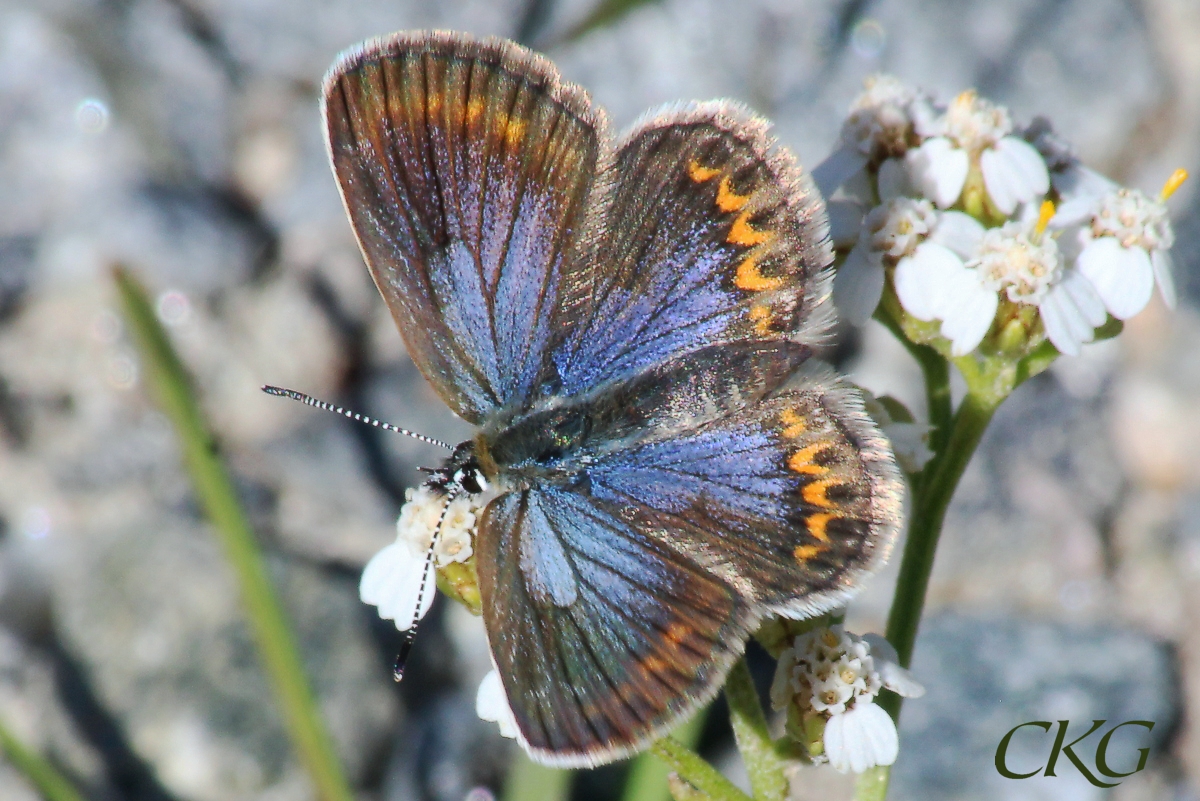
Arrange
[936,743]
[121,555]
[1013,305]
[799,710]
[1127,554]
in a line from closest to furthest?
[799,710], [1013,305], [936,743], [121,555], [1127,554]

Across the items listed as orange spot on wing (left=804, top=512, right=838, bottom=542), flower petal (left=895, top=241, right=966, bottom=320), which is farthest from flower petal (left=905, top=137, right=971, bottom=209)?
orange spot on wing (left=804, top=512, right=838, bottom=542)

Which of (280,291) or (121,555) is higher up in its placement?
(280,291)

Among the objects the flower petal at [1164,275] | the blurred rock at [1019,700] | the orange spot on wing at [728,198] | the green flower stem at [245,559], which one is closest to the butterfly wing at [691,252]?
the orange spot on wing at [728,198]

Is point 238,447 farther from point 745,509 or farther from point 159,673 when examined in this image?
point 745,509

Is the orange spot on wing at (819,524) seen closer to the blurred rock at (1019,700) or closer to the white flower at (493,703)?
the white flower at (493,703)

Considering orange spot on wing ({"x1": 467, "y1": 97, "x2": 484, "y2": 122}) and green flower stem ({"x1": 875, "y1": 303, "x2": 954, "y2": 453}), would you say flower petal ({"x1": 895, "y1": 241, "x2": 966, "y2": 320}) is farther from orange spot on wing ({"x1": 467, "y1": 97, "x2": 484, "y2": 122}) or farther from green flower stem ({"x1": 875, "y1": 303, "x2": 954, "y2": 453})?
orange spot on wing ({"x1": 467, "y1": 97, "x2": 484, "y2": 122})

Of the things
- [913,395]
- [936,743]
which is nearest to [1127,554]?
[913,395]

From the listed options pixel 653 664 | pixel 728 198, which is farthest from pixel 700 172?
pixel 653 664

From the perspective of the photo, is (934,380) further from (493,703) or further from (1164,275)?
(493,703)
